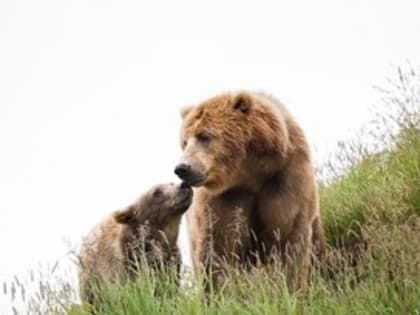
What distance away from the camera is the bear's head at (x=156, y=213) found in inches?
332

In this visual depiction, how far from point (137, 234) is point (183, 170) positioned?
4.35 feet

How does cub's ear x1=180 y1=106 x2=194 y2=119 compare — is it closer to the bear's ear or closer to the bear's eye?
the bear's ear

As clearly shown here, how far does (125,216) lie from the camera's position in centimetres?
848

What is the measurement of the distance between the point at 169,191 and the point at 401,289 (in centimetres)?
277

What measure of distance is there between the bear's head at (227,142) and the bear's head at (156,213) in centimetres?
96

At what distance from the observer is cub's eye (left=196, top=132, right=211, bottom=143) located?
7.42 m

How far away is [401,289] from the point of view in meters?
6.11

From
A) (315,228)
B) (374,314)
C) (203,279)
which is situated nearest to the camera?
(374,314)

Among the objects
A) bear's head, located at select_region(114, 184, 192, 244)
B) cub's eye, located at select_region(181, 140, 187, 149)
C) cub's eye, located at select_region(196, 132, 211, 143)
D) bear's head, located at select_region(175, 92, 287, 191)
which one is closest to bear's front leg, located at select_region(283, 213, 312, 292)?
bear's head, located at select_region(175, 92, 287, 191)

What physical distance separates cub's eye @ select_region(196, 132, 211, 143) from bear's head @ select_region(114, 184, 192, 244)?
0.99 metres

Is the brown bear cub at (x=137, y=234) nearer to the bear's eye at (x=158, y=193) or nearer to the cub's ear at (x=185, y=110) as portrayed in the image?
the bear's eye at (x=158, y=193)

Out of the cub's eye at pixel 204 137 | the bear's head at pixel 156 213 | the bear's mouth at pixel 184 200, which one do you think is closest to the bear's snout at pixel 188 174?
Result: the cub's eye at pixel 204 137

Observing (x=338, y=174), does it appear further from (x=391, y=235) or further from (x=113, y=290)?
(x=113, y=290)

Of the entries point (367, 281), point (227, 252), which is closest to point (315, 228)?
point (227, 252)
